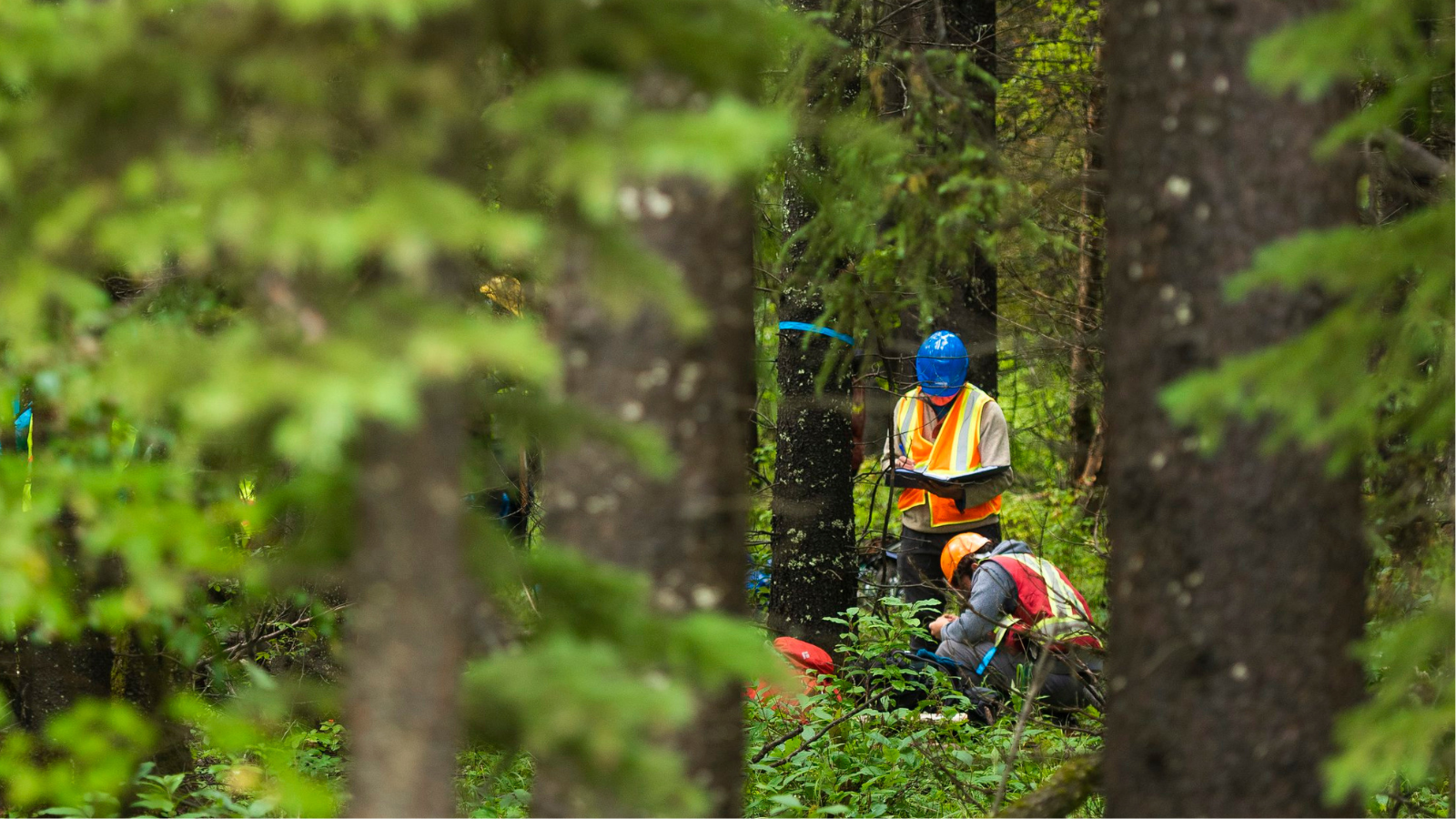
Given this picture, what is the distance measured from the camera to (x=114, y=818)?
142 inches

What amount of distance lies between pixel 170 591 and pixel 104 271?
128 inches

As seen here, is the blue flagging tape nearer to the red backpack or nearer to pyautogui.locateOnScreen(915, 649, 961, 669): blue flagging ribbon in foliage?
pyautogui.locateOnScreen(915, 649, 961, 669): blue flagging ribbon in foliage

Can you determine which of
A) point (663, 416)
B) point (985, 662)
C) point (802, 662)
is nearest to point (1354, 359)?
point (663, 416)

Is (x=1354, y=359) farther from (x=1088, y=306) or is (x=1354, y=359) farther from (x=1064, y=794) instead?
(x=1088, y=306)

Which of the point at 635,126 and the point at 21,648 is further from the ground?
the point at 635,126

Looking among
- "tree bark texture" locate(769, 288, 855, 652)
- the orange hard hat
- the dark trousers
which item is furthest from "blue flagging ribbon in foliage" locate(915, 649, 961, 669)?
the dark trousers

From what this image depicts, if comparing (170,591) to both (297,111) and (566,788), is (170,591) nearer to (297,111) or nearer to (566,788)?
(297,111)

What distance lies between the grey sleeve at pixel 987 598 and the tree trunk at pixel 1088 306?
1.12 metres

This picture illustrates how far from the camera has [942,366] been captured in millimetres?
8719

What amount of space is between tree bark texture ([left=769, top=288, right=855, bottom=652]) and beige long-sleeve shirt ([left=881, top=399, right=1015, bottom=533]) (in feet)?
2.14

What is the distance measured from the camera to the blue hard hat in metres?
8.68

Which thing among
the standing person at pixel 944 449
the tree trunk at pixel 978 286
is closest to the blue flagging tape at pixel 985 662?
the standing person at pixel 944 449

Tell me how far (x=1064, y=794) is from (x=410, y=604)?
2503mm

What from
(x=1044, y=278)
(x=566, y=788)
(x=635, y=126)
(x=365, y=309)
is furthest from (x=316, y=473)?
(x=1044, y=278)
